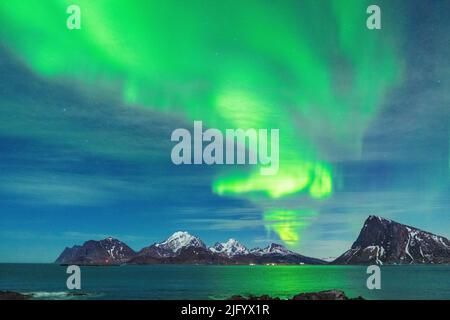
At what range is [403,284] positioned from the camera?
99.3m

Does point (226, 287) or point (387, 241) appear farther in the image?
point (387, 241)
